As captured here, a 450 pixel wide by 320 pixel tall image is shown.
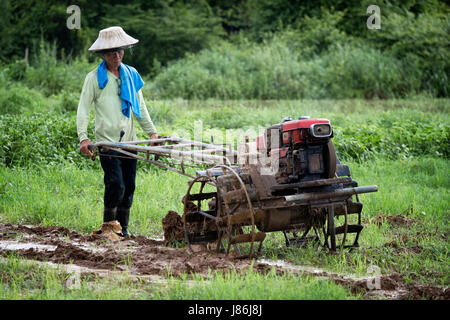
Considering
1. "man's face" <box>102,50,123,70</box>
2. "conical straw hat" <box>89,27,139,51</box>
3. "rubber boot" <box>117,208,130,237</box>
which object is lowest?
"rubber boot" <box>117,208,130,237</box>

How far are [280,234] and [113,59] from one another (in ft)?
8.83

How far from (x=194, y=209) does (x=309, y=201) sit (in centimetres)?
150

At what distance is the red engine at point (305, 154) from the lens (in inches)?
202

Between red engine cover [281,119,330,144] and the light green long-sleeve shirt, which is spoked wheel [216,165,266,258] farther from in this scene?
the light green long-sleeve shirt

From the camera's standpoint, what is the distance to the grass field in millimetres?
4430

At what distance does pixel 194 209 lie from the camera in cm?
611

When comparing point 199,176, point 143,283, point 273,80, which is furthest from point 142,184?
point 273,80

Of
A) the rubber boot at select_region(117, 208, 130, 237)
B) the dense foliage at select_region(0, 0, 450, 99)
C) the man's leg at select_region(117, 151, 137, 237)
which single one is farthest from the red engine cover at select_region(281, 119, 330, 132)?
the dense foliage at select_region(0, 0, 450, 99)

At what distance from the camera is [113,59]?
6320mm

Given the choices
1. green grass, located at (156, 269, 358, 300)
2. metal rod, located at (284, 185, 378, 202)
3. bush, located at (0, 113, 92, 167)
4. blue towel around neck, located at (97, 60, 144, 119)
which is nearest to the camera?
green grass, located at (156, 269, 358, 300)

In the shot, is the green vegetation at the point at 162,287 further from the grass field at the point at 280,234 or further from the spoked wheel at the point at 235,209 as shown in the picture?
the spoked wheel at the point at 235,209

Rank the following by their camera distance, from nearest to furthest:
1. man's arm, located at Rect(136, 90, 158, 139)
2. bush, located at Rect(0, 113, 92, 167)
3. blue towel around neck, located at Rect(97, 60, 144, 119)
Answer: blue towel around neck, located at Rect(97, 60, 144, 119)
man's arm, located at Rect(136, 90, 158, 139)
bush, located at Rect(0, 113, 92, 167)

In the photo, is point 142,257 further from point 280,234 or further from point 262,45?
point 262,45

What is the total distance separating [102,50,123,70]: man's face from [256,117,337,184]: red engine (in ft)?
6.97
